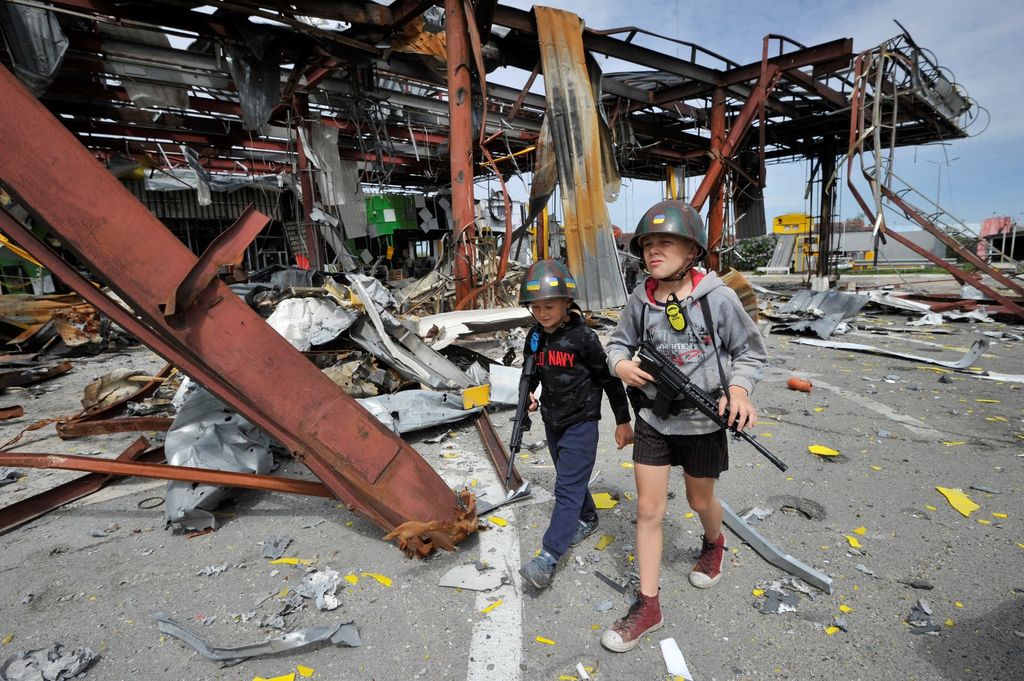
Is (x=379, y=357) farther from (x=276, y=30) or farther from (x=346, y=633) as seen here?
(x=276, y=30)

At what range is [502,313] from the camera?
591 cm

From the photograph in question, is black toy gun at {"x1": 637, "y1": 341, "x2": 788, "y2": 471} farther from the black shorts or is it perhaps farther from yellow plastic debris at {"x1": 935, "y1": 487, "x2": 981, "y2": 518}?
yellow plastic debris at {"x1": 935, "y1": 487, "x2": 981, "y2": 518}

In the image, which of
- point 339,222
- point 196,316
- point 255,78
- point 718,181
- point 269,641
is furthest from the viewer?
point 339,222

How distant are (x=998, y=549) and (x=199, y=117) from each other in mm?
12991

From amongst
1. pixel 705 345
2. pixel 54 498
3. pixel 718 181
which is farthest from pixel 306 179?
pixel 705 345

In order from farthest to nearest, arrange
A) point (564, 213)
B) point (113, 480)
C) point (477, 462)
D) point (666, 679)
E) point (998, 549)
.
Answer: point (564, 213) → point (477, 462) → point (113, 480) → point (998, 549) → point (666, 679)

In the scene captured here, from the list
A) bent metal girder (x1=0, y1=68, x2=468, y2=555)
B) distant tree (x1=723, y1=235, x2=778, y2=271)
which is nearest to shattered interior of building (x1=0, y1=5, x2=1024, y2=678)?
bent metal girder (x1=0, y1=68, x2=468, y2=555)

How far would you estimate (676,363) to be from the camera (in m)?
2.01

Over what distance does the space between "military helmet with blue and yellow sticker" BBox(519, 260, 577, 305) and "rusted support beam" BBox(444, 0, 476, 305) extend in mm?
4253

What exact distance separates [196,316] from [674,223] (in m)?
2.07

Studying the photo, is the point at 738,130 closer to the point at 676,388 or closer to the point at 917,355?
the point at 917,355

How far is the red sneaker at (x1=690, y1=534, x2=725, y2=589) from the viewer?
2246 millimetres

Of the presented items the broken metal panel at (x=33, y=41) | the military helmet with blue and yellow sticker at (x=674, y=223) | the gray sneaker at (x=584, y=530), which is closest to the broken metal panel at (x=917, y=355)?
the gray sneaker at (x=584, y=530)

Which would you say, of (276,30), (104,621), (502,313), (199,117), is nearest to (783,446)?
(502,313)
